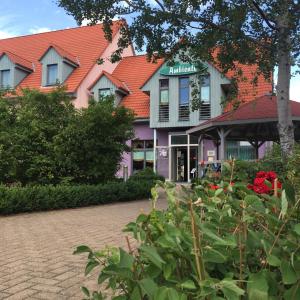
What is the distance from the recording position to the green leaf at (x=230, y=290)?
59.3 inches

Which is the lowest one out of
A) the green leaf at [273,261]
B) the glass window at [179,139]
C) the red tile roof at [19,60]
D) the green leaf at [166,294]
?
the green leaf at [166,294]

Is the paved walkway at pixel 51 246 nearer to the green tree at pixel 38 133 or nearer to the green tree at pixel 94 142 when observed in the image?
the green tree at pixel 38 133

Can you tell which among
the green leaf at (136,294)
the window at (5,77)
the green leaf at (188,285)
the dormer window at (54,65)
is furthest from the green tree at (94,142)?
the window at (5,77)

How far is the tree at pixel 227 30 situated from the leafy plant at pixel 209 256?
11798 mm

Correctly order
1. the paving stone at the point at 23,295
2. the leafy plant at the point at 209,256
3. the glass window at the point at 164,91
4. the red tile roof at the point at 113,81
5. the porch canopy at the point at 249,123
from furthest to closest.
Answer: the red tile roof at the point at 113,81
the glass window at the point at 164,91
the porch canopy at the point at 249,123
the paving stone at the point at 23,295
the leafy plant at the point at 209,256

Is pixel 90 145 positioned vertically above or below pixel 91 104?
below

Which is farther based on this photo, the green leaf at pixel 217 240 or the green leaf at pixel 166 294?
the green leaf at pixel 217 240

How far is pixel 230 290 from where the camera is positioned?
1526 mm

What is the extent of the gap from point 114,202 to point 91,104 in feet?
12.6

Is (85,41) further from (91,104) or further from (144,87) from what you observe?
(91,104)

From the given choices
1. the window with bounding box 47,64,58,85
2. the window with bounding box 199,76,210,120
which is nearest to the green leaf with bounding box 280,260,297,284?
the window with bounding box 199,76,210,120

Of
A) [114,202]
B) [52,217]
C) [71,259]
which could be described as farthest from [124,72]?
[71,259]

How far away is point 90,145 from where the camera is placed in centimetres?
1677

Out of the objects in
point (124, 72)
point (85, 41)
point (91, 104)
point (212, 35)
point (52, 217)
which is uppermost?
point (85, 41)
